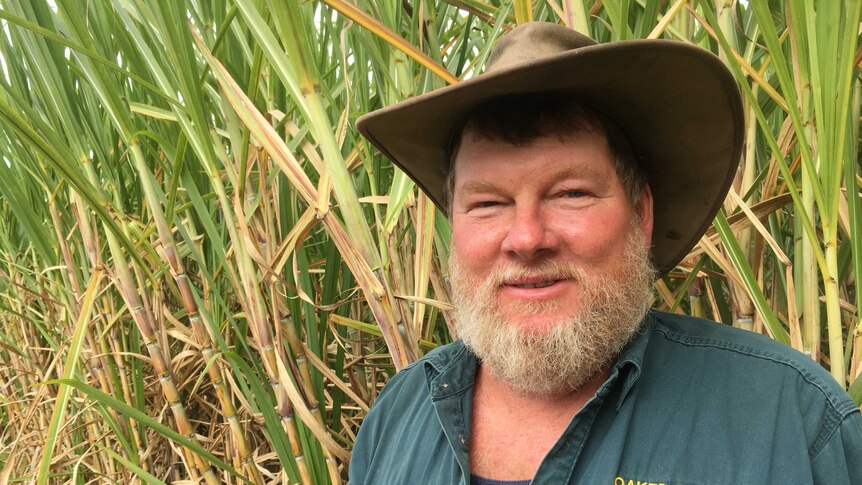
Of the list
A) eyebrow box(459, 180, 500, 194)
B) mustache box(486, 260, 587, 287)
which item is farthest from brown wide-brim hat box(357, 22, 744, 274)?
mustache box(486, 260, 587, 287)

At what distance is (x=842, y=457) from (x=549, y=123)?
1.67 ft

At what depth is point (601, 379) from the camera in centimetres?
102

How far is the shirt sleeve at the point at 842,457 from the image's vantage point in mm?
812

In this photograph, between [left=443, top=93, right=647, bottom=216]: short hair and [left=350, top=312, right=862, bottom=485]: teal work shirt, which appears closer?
[left=350, top=312, right=862, bottom=485]: teal work shirt

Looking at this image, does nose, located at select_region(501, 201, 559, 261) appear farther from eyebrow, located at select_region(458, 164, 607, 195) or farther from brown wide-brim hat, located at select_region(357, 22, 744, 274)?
brown wide-brim hat, located at select_region(357, 22, 744, 274)

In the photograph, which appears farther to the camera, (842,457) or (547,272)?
(547,272)

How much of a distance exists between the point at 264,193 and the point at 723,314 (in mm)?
796

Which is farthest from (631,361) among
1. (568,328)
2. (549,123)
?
(549,123)

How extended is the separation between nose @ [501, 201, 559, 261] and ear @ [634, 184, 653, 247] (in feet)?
0.58

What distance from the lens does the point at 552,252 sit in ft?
3.15

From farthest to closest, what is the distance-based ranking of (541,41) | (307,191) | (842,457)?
(307,191)
(541,41)
(842,457)

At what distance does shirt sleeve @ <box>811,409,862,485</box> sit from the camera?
0.81 metres

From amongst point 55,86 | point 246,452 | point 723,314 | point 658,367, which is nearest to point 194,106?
point 55,86

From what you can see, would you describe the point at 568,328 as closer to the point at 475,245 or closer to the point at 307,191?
the point at 475,245
